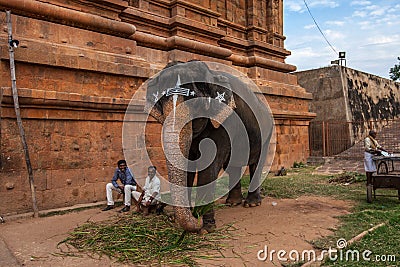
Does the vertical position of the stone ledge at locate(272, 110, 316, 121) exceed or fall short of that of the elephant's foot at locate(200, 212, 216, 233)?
it exceeds it

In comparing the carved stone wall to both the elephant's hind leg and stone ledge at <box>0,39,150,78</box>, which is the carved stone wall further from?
the elephant's hind leg

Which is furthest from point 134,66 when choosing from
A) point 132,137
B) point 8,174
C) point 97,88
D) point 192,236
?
point 192,236

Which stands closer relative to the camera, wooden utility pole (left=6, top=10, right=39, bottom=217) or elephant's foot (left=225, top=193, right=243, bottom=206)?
wooden utility pole (left=6, top=10, right=39, bottom=217)

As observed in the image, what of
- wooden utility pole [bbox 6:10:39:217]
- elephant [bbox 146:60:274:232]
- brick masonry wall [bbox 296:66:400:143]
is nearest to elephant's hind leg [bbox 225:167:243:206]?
elephant [bbox 146:60:274:232]

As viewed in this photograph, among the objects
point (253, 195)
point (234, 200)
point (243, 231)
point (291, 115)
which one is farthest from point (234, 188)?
point (291, 115)

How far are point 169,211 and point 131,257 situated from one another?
222cm

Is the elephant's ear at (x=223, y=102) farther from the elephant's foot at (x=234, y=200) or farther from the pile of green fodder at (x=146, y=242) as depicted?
the elephant's foot at (x=234, y=200)

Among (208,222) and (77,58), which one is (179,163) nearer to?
(208,222)

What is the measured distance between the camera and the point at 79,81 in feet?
23.4

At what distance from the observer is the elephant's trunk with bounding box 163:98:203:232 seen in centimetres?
412

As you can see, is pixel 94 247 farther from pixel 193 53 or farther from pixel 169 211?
pixel 193 53

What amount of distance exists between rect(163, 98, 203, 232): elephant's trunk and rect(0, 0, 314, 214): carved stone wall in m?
3.27

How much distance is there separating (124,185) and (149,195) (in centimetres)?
83

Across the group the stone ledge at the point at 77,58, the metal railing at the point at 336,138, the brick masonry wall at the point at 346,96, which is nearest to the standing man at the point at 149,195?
the stone ledge at the point at 77,58
